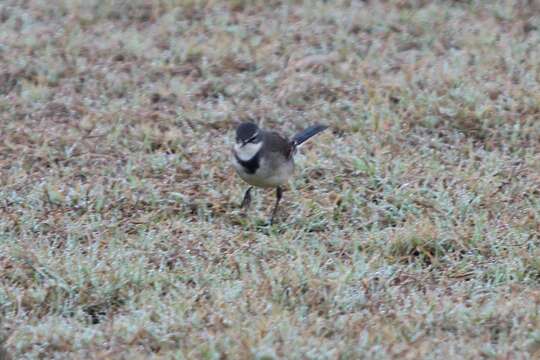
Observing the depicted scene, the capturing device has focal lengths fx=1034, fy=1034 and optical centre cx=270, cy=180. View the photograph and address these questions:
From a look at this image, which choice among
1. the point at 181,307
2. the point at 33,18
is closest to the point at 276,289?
the point at 181,307

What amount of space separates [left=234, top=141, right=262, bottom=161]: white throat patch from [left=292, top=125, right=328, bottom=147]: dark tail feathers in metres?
0.52

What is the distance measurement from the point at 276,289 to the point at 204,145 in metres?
2.02

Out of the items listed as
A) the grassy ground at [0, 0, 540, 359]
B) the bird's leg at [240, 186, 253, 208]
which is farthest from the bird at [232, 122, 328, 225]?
the grassy ground at [0, 0, 540, 359]

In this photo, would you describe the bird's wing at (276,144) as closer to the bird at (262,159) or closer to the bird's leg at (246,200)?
the bird at (262,159)

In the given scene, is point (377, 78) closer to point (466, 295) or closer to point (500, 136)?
point (500, 136)

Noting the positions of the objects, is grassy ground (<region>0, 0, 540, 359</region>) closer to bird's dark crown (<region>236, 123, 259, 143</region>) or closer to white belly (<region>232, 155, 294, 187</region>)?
white belly (<region>232, 155, 294, 187</region>)

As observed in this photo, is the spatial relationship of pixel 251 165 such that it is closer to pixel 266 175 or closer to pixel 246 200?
pixel 266 175

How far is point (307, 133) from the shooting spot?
6.58 meters

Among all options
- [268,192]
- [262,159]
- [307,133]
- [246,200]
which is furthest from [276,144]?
[307,133]

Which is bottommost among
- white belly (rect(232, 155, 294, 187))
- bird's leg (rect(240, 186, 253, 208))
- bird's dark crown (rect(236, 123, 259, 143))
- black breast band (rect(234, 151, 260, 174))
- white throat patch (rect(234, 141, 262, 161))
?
bird's leg (rect(240, 186, 253, 208))

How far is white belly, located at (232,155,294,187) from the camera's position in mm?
5840

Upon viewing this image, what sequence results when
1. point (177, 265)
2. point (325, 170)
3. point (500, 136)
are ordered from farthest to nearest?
point (500, 136), point (325, 170), point (177, 265)

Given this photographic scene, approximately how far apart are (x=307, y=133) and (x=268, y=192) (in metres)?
0.48

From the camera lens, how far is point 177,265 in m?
5.37
